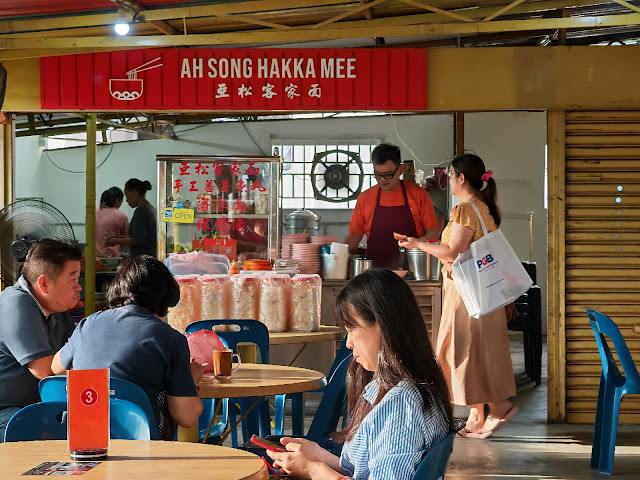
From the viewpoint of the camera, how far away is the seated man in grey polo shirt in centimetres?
380

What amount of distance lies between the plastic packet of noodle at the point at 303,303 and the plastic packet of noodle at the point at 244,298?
0.80ft

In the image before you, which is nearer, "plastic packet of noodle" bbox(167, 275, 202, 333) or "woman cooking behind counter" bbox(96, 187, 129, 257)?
"plastic packet of noodle" bbox(167, 275, 202, 333)

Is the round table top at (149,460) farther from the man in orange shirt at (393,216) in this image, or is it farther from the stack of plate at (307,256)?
the man in orange shirt at (393,216)

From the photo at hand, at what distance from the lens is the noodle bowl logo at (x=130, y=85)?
23.1 feet

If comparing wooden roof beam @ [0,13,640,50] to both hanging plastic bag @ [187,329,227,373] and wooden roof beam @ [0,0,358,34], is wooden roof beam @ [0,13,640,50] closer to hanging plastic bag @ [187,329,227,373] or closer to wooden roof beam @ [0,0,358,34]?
wooden roof beam @ [0,0,358,34]

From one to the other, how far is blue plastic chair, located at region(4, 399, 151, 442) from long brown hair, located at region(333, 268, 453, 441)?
76cm

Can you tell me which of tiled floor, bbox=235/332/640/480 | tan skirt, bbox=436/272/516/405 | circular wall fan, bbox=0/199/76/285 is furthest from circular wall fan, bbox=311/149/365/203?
tan skirt, bbox=436/272/516/405

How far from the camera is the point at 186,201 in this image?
301 inches

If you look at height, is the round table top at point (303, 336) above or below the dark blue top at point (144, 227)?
below

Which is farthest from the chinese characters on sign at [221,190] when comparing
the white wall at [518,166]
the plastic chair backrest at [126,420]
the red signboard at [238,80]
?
the white wall at [518,166]

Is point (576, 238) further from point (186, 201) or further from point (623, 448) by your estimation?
point (186, 201)

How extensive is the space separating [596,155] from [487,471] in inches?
109

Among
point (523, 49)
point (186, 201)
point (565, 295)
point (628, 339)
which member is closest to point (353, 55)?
point (523, 49)

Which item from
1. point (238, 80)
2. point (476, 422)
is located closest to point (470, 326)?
point (476, 422)
